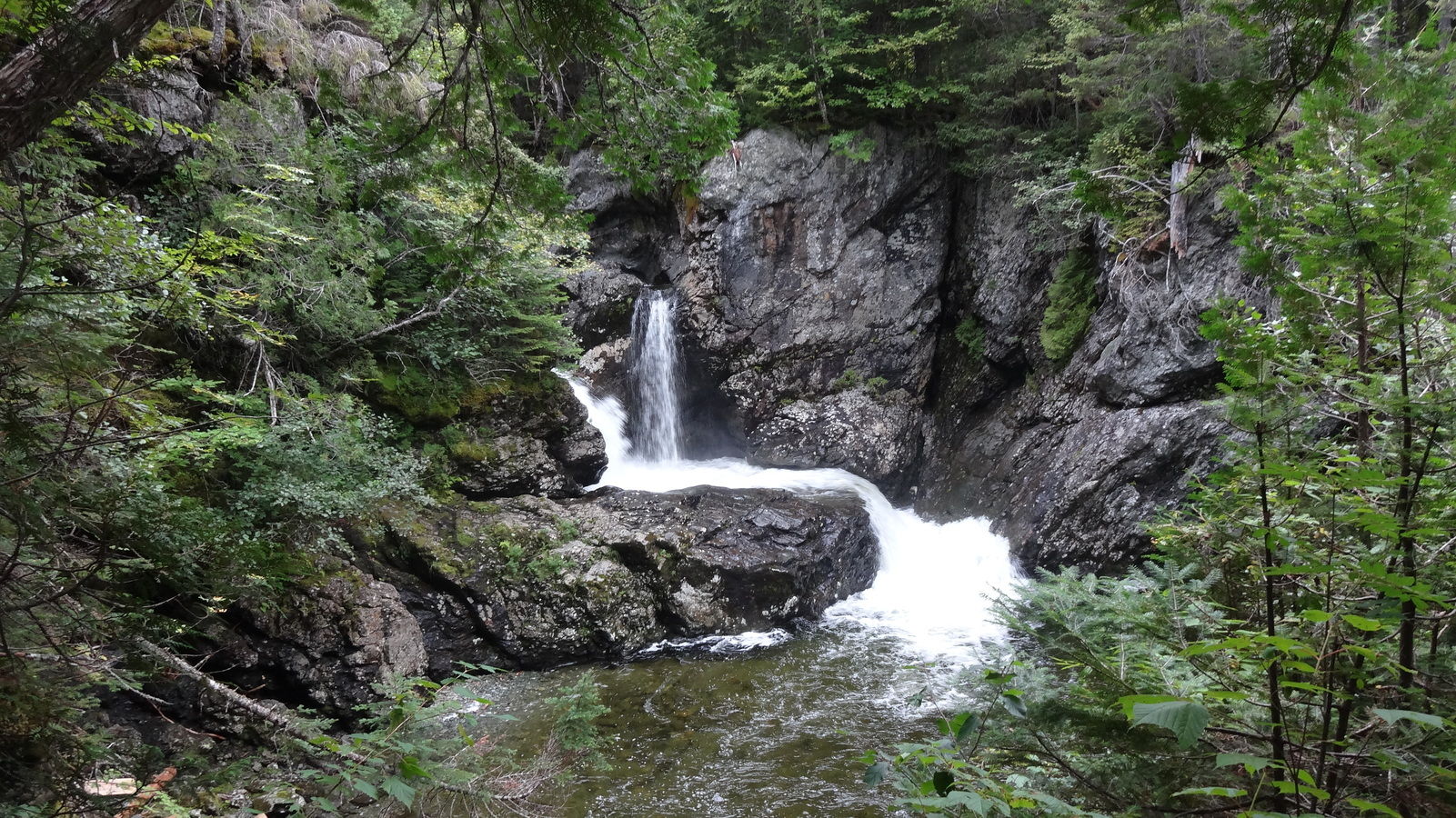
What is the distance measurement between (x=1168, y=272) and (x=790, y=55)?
8.10m

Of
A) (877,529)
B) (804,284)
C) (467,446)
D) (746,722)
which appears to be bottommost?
(746,722)

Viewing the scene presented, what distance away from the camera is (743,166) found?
1357cm

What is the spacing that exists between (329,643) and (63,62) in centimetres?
541

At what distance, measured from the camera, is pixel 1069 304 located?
35.9 ft

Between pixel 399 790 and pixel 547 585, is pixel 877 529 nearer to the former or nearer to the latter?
pixel 547 585

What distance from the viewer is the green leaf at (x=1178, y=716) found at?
4.17 feet

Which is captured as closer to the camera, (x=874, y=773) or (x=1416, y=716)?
(x=1416, y=716)

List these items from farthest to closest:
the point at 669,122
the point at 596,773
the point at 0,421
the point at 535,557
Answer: the point at 535,557 → the point at 596,773 → the point at 669,122 → the point at 0,421

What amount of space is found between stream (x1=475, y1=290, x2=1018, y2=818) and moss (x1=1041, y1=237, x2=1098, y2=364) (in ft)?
10.4

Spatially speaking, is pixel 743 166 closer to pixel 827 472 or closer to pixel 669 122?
pixel 827 472

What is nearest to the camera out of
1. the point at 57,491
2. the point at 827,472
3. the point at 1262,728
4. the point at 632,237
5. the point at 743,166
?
the point at 1262,728

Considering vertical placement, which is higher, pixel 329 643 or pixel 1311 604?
pixel 1311 604

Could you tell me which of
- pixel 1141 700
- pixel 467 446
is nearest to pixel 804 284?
pixel 467 446

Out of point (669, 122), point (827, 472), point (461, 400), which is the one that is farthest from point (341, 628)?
point (827, 472)
